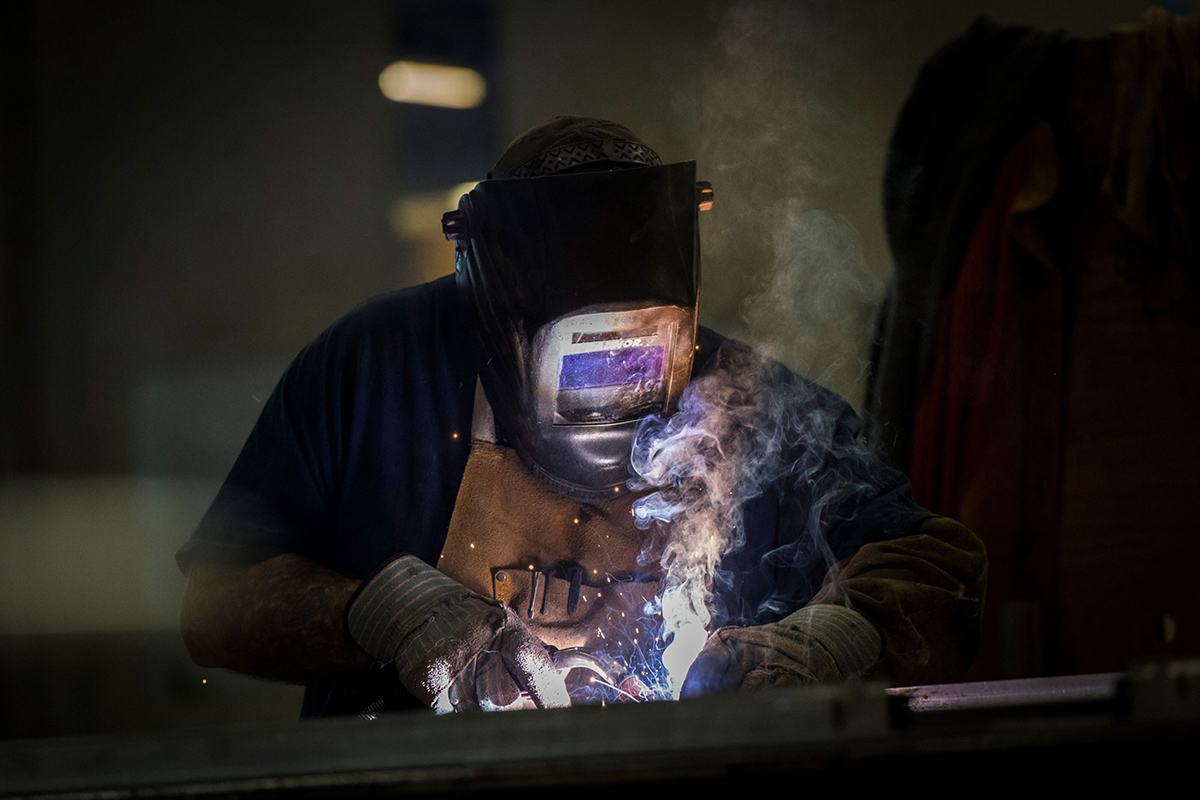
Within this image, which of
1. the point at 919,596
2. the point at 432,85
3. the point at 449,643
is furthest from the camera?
the point at 432,85

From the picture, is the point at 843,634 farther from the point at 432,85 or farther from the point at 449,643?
the point at 432,85

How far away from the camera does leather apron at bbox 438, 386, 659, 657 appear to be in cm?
111

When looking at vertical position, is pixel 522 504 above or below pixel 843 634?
above

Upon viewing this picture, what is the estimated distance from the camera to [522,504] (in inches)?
45.3

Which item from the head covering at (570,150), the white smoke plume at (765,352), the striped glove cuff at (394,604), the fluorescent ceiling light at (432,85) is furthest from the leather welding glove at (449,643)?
the fluorescent ceiling light at (432,85)

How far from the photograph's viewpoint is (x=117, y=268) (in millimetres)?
1192

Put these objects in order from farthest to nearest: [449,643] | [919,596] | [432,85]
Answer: [432,85], [919,596], [449,643]

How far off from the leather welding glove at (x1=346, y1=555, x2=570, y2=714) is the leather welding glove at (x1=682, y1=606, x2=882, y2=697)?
0.68ft

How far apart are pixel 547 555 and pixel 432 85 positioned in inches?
29.1

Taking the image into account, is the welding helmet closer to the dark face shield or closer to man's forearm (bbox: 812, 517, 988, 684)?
the dark face shield

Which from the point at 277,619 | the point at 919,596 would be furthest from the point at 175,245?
the point at 919,596

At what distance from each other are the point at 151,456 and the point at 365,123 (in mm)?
598

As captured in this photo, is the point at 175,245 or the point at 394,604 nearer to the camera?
the point at 394,604

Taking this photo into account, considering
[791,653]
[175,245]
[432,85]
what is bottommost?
[791,653]
